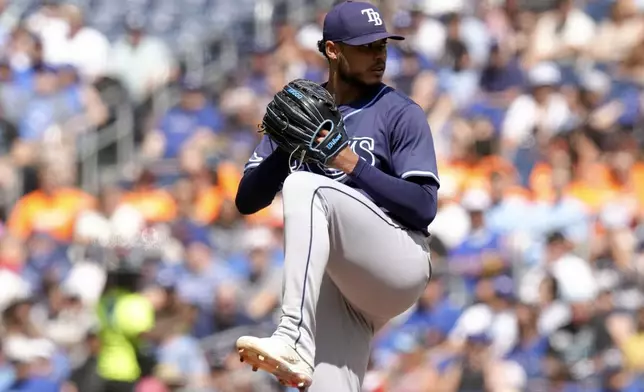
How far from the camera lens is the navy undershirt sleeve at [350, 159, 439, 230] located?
413 cm

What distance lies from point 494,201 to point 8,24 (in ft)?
17.8

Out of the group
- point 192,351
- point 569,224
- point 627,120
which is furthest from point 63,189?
point 627,120

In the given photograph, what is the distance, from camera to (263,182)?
4375mm

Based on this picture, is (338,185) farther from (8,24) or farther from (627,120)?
(8,24)

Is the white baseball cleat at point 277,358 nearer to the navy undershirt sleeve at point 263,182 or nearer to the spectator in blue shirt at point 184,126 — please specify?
the navy undershirt sleeve at point 263,182

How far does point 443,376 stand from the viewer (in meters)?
8.48

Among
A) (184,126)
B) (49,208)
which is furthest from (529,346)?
(49,208)

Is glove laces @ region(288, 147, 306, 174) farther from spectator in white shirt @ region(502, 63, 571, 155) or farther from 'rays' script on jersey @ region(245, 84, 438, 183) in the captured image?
spectator in white shirt @ region(502, 63, 571, 155)

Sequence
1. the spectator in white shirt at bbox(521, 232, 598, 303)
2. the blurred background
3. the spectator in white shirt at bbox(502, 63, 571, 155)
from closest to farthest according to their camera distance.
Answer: the blurred background, the spectator in white shirt at bbox(521, 232, 598, 303), the spectator in white shirt at bbox(502, 63, 571, 155)

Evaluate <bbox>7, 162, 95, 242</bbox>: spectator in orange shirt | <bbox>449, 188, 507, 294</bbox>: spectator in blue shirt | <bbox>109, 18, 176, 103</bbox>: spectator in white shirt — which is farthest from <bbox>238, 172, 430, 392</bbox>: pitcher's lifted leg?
<bbox>109, 18, 176, 103</bbox>: spectator in white shirt

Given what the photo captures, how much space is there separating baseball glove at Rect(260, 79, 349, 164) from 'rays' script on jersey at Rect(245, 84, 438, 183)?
0.12 metres

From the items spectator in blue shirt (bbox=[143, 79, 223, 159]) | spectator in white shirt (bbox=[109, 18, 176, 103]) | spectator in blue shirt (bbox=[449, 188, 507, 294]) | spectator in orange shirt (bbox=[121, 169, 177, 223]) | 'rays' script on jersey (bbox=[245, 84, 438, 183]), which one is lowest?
spectator in blue shirt (bbox=[449, 188, 507, 294])

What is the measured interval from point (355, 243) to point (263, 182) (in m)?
0.43

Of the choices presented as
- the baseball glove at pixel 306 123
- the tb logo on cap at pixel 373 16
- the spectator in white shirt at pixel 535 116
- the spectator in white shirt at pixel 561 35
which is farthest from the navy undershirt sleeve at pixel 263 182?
the spectator in white shirt at pixel 561 35
